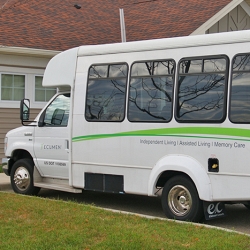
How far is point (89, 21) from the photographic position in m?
18.7

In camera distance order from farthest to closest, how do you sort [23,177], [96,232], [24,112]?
[23,177]
[24,112]
[96,232]

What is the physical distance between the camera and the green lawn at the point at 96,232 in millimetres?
6449

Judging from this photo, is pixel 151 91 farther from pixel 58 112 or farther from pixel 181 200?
pixel 58 112

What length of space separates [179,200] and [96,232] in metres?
1.82

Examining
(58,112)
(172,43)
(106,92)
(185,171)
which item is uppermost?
(172,43)

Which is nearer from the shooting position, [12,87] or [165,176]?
[165,176]

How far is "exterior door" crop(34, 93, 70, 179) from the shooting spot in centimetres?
995

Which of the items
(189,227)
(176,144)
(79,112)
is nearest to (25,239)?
(189,227)

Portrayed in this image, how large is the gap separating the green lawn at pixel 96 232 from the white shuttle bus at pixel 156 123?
2.58 feet

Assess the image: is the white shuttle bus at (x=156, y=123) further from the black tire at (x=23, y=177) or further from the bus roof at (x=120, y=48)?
the black tire at (x=23, y=177)

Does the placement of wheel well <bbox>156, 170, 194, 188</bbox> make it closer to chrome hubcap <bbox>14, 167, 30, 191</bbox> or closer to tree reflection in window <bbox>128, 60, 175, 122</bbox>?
tree reflection in window <bbox>128, 60, 175, 122</bbox>

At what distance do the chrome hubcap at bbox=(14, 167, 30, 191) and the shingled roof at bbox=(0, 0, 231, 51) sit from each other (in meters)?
5.55

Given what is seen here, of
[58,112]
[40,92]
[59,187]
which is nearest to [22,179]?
[59,187]

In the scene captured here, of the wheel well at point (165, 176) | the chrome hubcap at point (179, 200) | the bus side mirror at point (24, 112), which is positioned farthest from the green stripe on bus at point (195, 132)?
the bus side mirror at point (24, 112)
